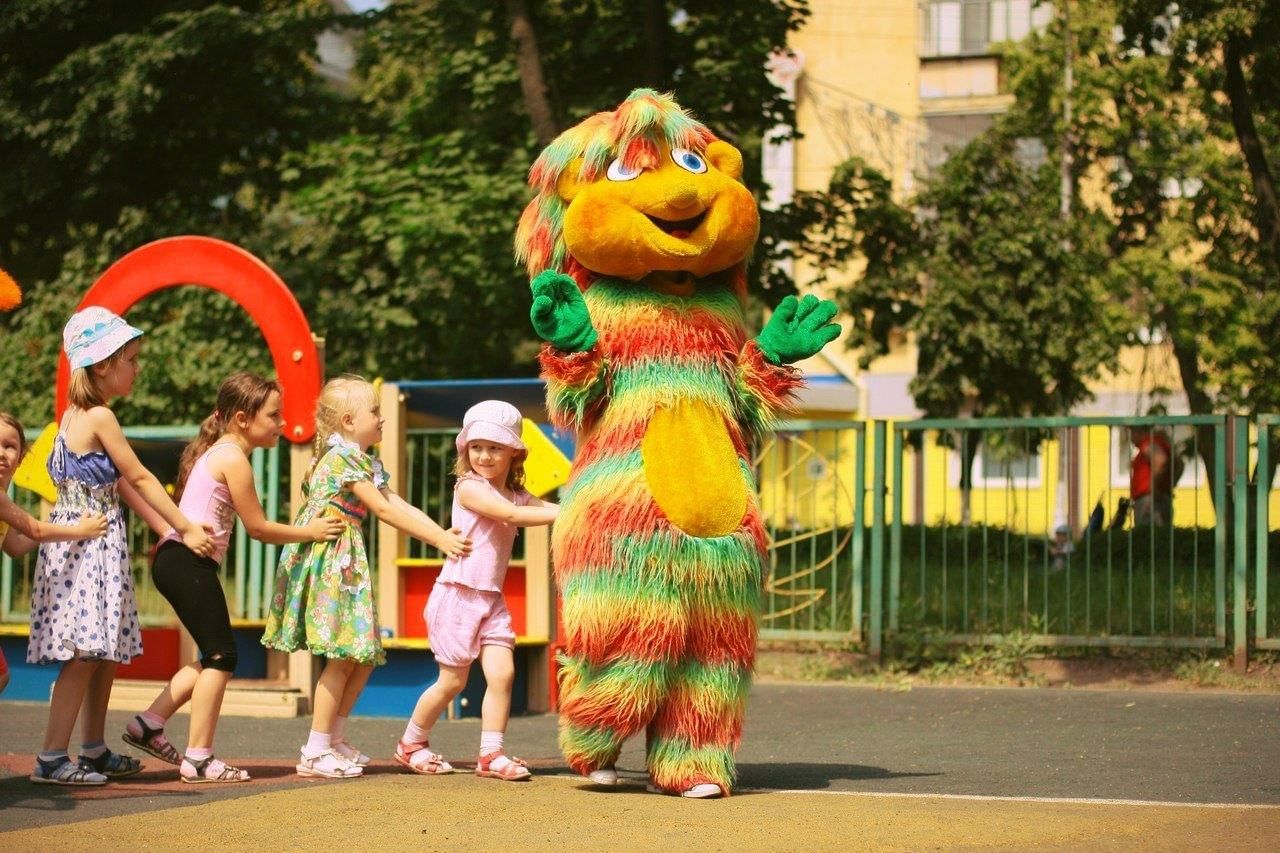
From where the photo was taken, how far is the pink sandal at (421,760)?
6.49 m

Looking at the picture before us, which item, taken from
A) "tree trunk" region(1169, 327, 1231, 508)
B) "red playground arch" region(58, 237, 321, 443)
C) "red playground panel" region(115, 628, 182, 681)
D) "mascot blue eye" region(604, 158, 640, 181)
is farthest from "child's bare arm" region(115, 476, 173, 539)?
"tree trunk" region(1169, 327, 1231, 508)

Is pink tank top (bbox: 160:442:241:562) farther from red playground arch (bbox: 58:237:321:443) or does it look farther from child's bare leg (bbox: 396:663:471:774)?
red playground arch (bbox: 58:237:321:443)

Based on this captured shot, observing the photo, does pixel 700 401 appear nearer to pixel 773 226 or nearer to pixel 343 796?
pixel 343 796

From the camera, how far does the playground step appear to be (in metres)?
9.21

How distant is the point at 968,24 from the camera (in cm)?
2906

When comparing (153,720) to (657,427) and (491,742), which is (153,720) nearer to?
(491,742)

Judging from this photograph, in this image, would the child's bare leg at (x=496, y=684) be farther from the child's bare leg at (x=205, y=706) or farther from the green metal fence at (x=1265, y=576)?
the green metal fence at (x=1265, y=576)

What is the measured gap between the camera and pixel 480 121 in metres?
15.8

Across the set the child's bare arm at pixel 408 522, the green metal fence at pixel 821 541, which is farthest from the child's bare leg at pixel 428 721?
the green metal fence at pixel 821 541

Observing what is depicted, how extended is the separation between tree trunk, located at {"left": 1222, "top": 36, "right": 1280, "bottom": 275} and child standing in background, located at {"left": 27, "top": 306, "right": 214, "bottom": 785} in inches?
324

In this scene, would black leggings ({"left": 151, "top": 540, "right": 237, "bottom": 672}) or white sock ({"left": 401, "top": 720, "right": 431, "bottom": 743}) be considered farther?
white sock ({"left": 401, "top": 720, "right": 431, "bottom": 743})

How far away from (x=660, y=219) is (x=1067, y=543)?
5541 mm

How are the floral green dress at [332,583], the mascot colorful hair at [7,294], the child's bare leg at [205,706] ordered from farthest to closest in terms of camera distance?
the floral green dress at [332,583], the child's bare leg at [205,706], the mascot colorful hair at [7,294]

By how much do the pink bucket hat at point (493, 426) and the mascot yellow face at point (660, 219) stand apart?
702 millimetres
